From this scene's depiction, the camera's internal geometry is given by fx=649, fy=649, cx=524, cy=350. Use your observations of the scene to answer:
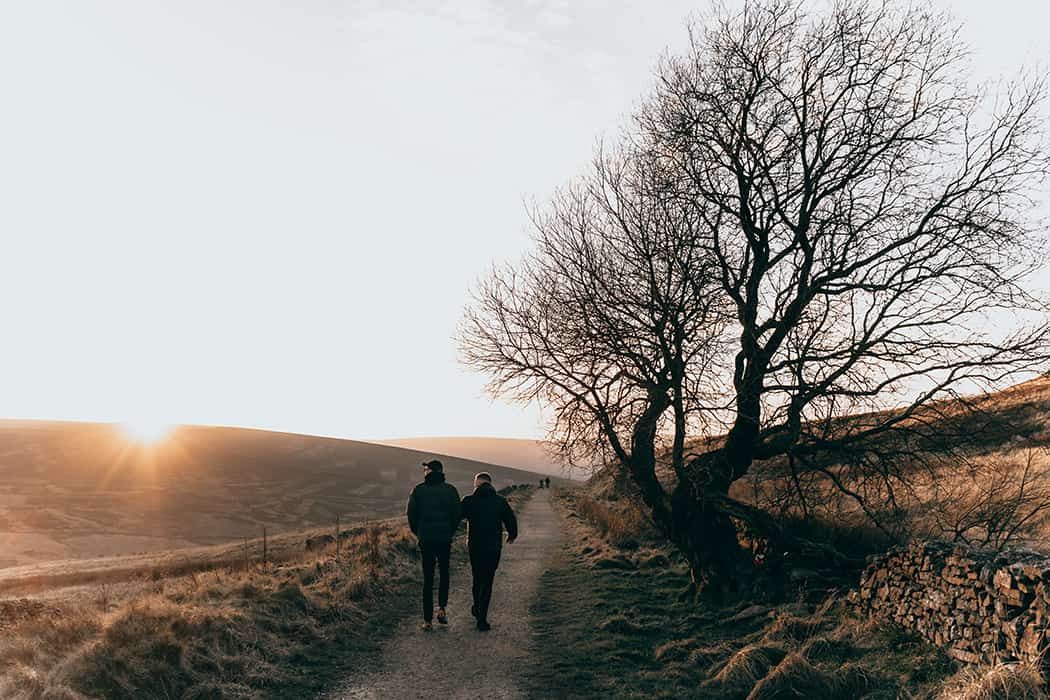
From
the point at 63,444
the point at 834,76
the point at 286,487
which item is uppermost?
the point at 834,76

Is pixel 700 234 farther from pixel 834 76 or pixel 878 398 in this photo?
pixel 878 398

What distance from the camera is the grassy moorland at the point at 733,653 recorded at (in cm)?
706

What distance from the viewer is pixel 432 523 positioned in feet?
34.8

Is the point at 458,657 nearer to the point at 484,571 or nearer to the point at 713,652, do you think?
the point at 484,571

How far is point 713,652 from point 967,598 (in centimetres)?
327

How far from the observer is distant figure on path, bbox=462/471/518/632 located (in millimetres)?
10703

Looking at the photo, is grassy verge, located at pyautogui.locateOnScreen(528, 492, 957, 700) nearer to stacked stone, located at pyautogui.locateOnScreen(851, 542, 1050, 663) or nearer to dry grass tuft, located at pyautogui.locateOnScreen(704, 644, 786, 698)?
dry grass tuft, located at pyautogui.locateOnScreen(704, 644, 786, 698)

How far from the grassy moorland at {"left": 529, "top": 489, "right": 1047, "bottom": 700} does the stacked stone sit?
1.04 feet

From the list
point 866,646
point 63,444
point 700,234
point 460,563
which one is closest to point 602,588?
point 460,563

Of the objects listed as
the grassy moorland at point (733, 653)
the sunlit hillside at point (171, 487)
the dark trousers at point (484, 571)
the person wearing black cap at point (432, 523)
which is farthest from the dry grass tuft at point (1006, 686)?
the sunlit hillside at point (171, 487)

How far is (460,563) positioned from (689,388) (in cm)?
940

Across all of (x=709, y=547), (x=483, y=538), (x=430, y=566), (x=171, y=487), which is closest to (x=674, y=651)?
(x=483, y=538)

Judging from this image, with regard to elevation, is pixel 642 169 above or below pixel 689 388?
above

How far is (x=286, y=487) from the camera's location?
66.2 m
